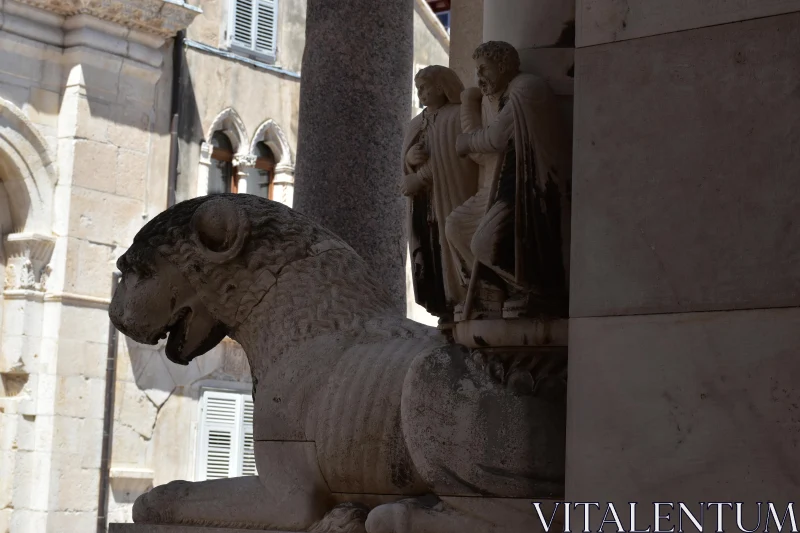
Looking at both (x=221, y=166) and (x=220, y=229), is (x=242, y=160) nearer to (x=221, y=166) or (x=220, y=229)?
(x=221, y=166)

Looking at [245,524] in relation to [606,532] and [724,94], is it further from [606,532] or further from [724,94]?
[724,94]

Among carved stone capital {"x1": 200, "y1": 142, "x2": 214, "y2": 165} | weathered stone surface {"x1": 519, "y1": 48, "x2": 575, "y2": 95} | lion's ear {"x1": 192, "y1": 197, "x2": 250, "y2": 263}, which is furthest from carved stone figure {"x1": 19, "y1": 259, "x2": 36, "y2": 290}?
weathered stone surface {"x1": 519, "y1": 48, "x2": 575, "y2": 95}

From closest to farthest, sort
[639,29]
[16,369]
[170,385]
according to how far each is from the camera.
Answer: [639,29]
[16,369]
[170,385]

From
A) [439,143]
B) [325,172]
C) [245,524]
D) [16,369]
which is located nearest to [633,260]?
[439,143]

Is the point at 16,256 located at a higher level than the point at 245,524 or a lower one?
higher

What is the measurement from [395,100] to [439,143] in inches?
148

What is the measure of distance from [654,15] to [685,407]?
77 centimetres

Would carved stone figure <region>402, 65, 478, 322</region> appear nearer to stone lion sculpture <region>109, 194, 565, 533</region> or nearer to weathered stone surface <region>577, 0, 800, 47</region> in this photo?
stone lion sculpture <region>109, 194, 565, 533</region>

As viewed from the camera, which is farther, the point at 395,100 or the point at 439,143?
the point at 395,100

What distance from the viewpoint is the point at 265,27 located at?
19562 mm

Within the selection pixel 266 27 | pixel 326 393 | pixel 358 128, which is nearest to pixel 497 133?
pixel 326 393

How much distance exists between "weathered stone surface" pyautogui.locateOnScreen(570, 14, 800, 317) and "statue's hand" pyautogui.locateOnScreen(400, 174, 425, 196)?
2.27ft

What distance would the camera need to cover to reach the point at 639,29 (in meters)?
3.04

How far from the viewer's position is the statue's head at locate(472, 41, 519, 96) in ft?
11.2
